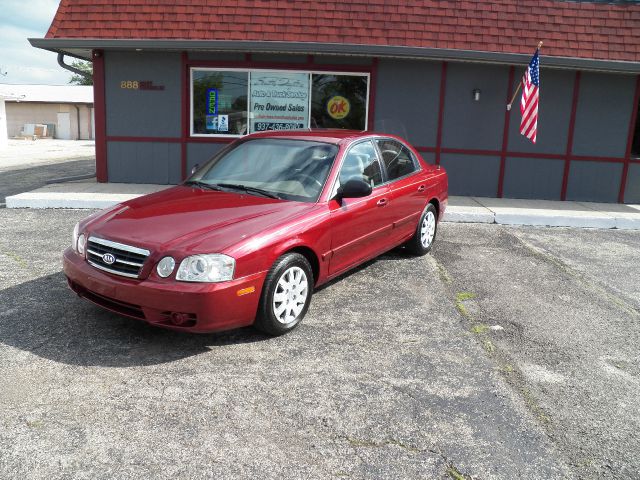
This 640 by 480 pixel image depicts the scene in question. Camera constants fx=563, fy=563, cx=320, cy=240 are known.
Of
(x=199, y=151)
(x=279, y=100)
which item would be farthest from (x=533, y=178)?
(x=199, y=151)

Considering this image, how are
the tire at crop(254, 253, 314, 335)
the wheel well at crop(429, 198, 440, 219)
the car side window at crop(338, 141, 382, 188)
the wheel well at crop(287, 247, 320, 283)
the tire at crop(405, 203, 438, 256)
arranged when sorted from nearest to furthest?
the tire at crop(254, 253, 314, 335) < the wheel well at crop(287, 247, 320, 283) < the car side window at crop(338, 141, 382, 188) < the tire at crop(405, 203, 438, 256) < the wheel well at crop(429, 198, 440, 219)

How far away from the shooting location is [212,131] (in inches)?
448

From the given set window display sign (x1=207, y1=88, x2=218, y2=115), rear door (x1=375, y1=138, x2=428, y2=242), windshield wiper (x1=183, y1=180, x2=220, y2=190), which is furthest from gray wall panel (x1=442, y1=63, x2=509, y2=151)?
windshield wiper (x1=183, y1=180, x2=220, y2=190)

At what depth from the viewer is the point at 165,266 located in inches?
151

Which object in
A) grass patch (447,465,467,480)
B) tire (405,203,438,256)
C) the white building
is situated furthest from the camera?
the white building

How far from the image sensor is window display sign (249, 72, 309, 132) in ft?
36.7

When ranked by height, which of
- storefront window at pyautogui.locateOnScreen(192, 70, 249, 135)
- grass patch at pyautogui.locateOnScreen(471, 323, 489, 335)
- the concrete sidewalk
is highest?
storefront window at pyautogui.locateOnScreen(192, 70, 249, 135)

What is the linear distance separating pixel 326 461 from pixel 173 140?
9.47m

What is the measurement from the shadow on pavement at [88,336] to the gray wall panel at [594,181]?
9199 mm

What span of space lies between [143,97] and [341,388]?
30.3 feet

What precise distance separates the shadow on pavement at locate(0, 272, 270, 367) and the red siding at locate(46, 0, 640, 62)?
7.17m

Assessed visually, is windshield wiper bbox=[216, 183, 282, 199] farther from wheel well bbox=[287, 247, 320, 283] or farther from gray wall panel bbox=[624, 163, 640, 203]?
gray wall panel bbox=[624, 163, 640, 203]

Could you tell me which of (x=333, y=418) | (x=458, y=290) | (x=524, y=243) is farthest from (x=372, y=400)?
(x=524, y=243)

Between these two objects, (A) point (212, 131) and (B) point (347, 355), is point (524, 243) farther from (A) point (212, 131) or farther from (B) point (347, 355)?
(A) point (212, 131)
